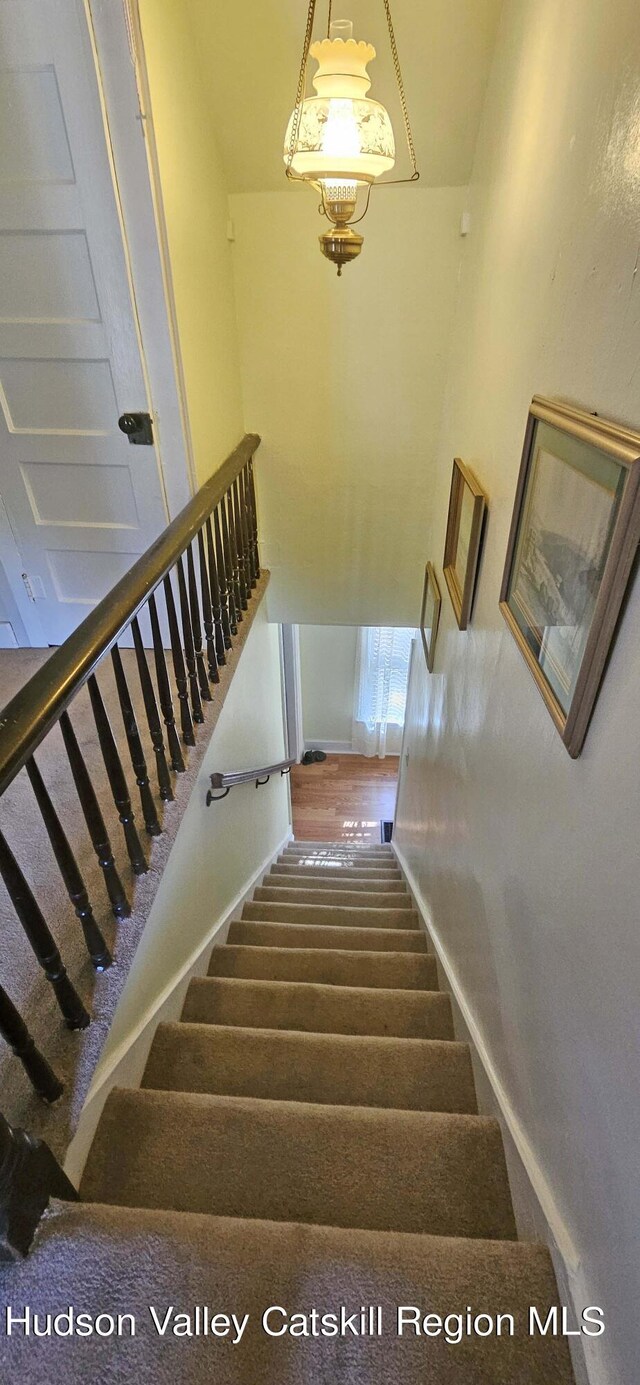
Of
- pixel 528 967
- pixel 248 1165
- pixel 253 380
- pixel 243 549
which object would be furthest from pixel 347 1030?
pixel 253 380

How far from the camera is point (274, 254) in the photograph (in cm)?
262

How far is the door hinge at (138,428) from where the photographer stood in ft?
7.00

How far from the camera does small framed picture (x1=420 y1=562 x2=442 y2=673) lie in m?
2.79

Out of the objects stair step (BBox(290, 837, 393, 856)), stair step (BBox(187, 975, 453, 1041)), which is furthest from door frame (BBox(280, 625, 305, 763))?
stair step (BBox(187, 975, 453, 1041))

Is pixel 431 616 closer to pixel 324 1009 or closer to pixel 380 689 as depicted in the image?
pixel 324 1009

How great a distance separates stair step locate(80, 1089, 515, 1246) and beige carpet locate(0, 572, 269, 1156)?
0.24 metres

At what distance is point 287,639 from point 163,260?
332cm

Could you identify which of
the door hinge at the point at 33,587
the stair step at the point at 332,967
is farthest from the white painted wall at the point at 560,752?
the door hinge at the point at 33,587

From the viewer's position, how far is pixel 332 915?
2.89 metres

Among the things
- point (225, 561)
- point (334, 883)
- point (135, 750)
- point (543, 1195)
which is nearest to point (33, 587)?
point (225, 561)

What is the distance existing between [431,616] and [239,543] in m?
0.97

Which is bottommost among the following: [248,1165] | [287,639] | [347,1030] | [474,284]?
[287,639]

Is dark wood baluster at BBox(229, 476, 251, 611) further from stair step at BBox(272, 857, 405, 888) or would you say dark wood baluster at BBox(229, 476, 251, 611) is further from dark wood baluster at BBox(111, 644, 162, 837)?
stair step at BBox(272, 857, 405, 888)

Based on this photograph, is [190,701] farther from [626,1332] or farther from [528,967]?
[626,1332]
